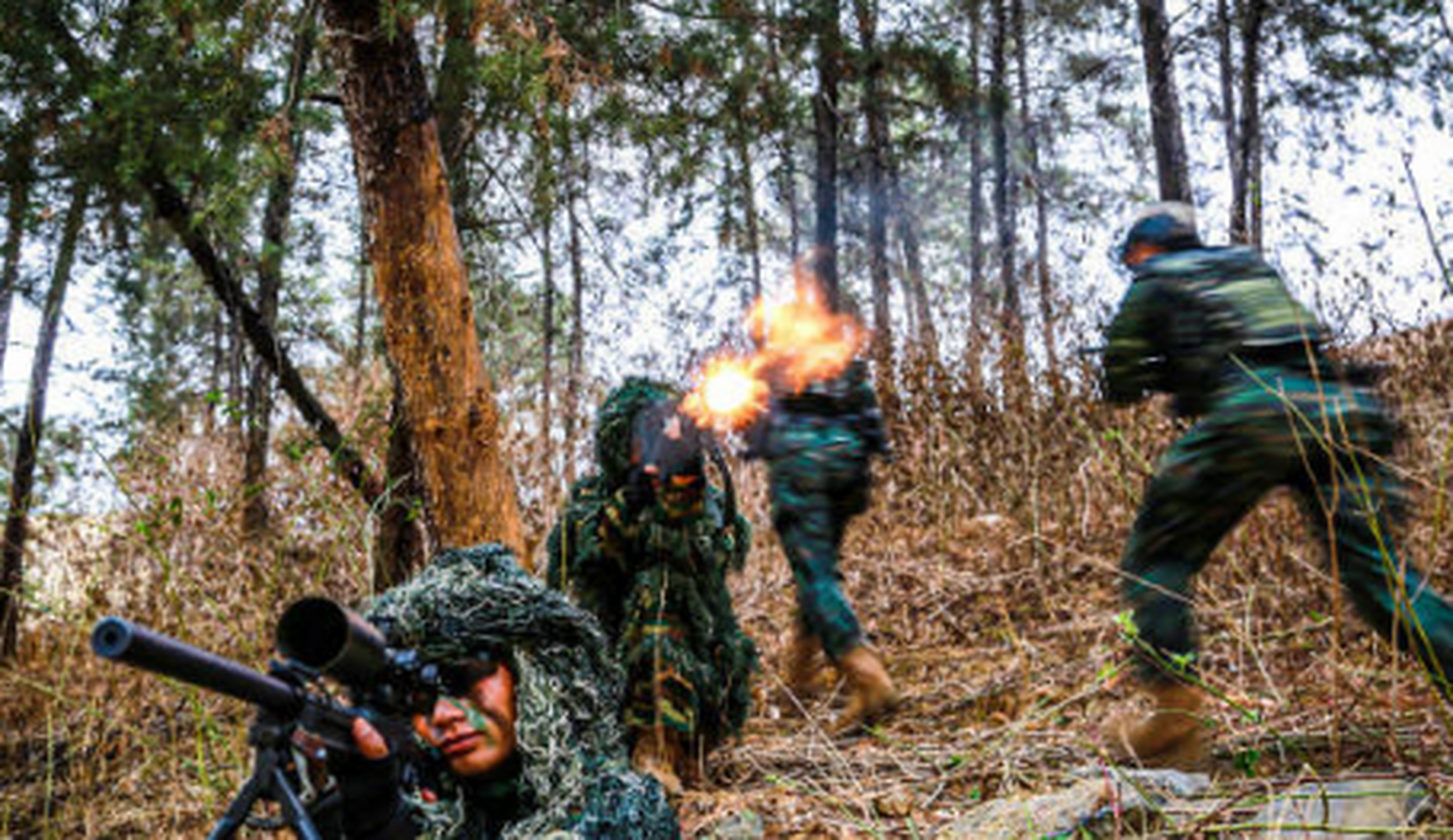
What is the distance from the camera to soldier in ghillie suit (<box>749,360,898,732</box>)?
3.37 m

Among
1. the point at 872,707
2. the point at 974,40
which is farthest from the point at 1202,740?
the point at 974,40

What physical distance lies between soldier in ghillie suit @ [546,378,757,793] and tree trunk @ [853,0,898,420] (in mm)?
4550

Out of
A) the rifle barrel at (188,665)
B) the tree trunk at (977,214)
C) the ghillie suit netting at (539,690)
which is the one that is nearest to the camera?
the rifle barrel at (188,665)

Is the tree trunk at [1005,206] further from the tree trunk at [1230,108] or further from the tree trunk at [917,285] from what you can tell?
the tree trunk at [1230,108]

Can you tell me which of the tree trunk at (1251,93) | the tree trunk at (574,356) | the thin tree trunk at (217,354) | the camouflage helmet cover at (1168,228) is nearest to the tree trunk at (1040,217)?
the tree trunk at (1251,93)

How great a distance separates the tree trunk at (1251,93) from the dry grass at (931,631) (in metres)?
3.01

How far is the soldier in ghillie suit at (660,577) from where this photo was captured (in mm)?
3107

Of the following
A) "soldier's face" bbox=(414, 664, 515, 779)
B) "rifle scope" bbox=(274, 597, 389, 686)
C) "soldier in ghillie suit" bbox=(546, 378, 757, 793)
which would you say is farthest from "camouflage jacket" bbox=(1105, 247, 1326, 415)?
"rifle scope" bbox=(274, 597, 389, 686)

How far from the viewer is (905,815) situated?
2.80 m

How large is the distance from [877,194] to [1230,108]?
3746 mm

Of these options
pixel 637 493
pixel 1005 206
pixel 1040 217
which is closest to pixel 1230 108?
pixel 1005 206

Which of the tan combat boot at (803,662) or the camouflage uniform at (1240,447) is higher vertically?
the camouflage uniform at (1240,447)

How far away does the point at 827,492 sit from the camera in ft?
11.3

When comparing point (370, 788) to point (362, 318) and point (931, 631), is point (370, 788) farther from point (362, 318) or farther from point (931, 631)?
point (362, 318)
